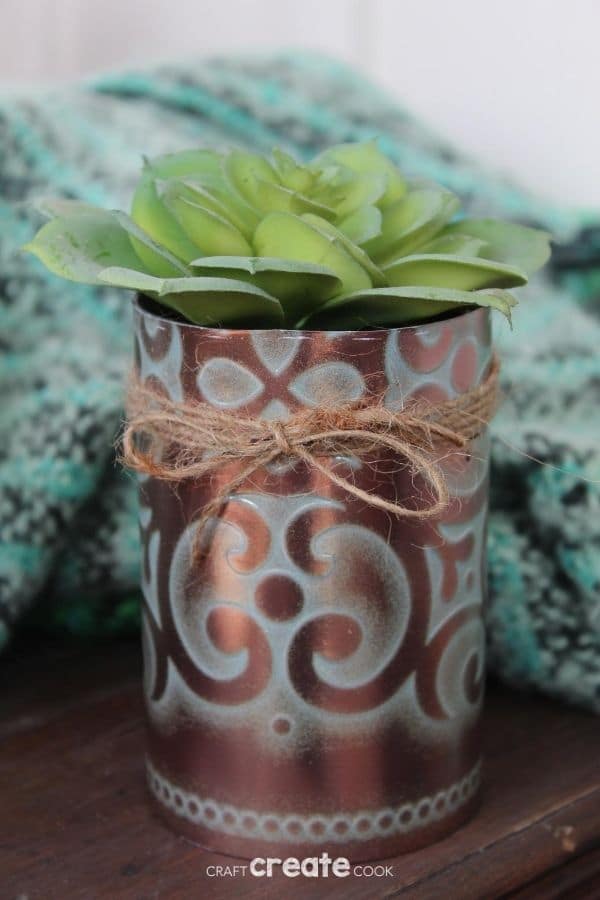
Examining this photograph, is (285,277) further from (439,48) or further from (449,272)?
(439,48)

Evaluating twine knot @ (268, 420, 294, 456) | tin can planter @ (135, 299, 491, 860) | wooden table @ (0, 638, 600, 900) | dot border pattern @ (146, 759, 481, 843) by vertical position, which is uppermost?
twine knot @ (268, 420, 294, 456)

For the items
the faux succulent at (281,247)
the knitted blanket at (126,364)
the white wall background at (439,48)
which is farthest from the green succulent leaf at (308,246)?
the white wall background at (439,48)

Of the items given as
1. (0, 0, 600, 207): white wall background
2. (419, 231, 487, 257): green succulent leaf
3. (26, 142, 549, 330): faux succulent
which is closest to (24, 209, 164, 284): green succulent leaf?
(26, 142, 549, 330): faux succulent

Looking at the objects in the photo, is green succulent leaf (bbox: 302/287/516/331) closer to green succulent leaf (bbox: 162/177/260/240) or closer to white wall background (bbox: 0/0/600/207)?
green succulent leaf (bbox: 162/177/260/240)

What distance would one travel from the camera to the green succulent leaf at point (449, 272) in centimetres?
44

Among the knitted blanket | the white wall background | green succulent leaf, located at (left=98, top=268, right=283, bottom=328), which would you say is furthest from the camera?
the white wall background

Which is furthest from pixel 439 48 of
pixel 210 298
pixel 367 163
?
pixel 210 298

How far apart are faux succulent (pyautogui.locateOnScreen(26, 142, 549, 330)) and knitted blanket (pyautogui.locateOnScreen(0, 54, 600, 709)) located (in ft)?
0.35

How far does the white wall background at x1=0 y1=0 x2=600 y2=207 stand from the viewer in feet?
2.61

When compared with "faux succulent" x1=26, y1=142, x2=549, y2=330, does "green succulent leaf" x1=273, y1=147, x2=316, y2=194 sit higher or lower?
higher

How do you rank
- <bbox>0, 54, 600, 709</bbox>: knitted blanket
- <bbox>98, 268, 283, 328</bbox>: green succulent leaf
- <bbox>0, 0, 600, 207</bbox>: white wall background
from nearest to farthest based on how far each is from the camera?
<bbox>98, 268, 283, 328</bbox>: green succulent leaf → <bbox>0, 54, 600, 709</bbox>: knitted blanket → <bbox>0, 0, 600, 207</bbox>: white wall background

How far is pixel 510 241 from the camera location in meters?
0.50

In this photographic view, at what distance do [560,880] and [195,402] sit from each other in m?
0.25

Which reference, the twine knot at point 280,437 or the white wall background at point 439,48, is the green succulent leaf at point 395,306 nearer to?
the twine knot at point 280,437
